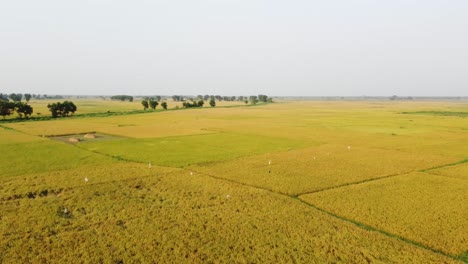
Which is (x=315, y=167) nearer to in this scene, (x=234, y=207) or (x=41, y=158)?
(x=234, y=207)

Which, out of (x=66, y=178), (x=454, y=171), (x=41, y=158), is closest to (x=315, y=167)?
(x=454, y=171)

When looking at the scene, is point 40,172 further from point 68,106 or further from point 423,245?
point 68,106

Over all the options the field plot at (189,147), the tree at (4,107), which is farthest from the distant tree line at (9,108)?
the field plot at (189,147)

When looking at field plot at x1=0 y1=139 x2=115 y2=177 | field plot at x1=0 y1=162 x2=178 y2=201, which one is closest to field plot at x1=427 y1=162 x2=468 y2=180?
field plot at x1=0 y1=162 x2=178 y2=201

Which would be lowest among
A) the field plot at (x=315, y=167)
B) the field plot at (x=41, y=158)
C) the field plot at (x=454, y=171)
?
the field plot at (x=454, y=171)

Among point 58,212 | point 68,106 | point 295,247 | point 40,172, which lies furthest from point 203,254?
point 68,106

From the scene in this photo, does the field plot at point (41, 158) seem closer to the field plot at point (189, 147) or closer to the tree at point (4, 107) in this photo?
the field plot at point (189, 147)
